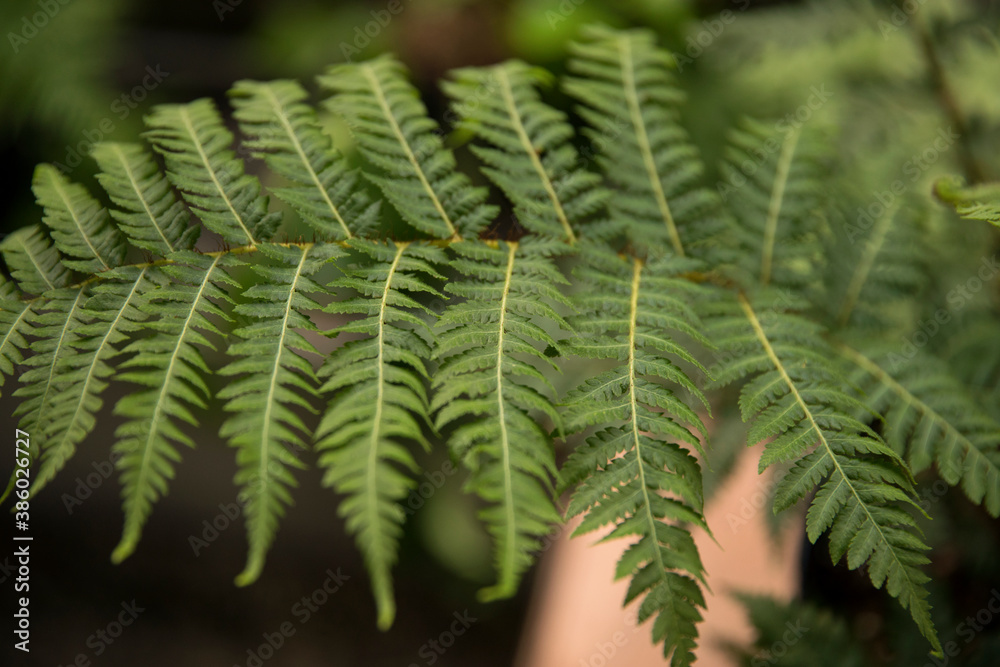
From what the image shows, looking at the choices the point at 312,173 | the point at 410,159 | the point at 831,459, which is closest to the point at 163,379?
the point at 312,173

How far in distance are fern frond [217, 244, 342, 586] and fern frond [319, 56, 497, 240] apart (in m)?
0.19

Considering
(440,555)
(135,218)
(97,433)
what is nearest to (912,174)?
(135,218)

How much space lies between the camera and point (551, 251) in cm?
117

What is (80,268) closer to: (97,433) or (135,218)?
Answer: (135,218)

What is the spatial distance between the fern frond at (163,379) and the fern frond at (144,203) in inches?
1.9

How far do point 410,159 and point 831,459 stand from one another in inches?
34.8

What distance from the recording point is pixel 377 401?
0.88 meters

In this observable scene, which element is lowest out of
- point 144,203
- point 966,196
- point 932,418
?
point 932,418

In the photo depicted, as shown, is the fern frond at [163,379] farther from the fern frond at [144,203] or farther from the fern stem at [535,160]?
the fern stem at [535,160]

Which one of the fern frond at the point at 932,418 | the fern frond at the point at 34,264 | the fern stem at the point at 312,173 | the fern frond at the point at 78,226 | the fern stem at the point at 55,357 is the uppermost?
the fern stem at the point at 312,173

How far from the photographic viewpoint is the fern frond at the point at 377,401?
0.75 metres

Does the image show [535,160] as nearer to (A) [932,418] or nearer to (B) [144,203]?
(B) [144,203]

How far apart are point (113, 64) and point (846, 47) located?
110 inches

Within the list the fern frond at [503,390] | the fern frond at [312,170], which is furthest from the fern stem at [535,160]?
the fern frond at [312,170]
